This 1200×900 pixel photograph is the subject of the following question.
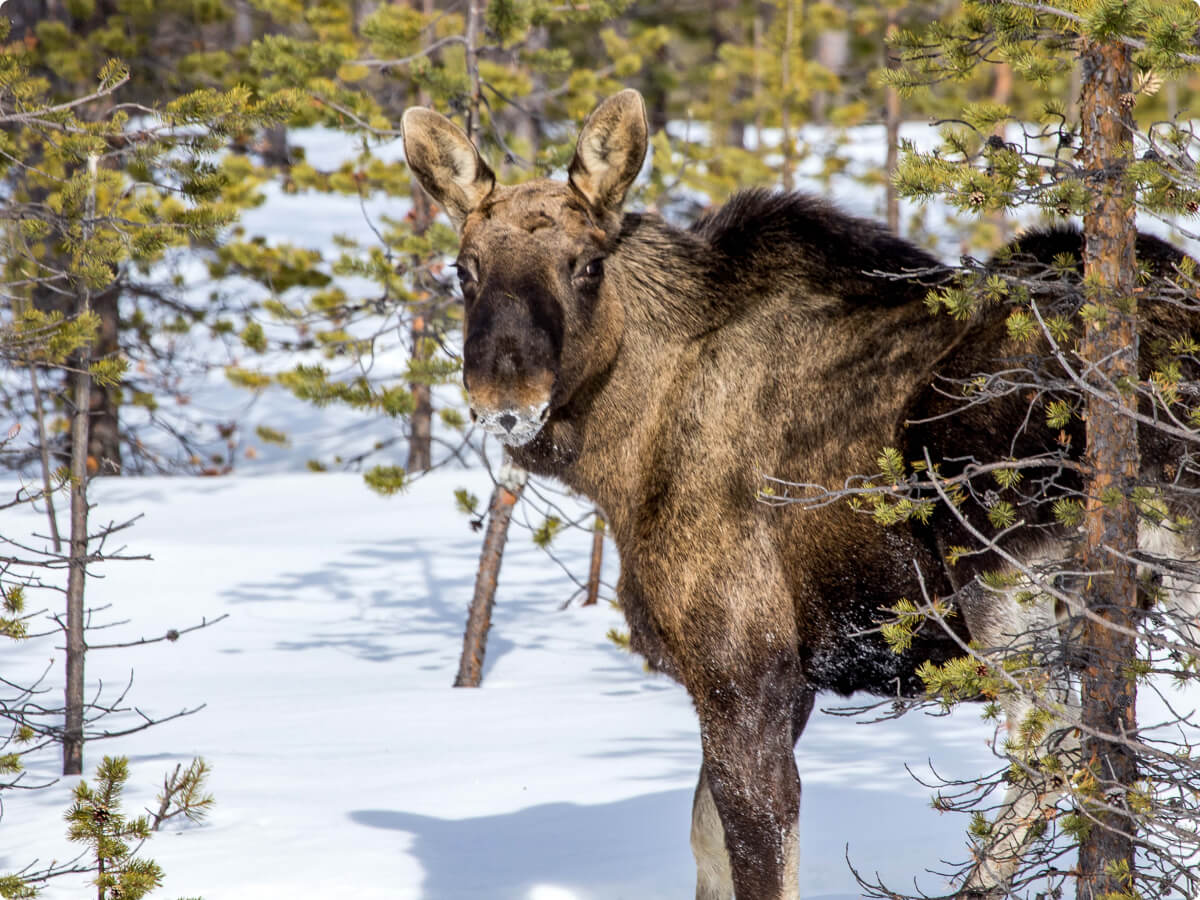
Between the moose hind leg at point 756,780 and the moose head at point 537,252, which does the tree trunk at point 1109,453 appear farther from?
the moose head at point 537,252

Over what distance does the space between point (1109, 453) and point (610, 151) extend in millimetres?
2322

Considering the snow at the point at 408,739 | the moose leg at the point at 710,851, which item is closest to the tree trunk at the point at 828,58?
the snow at the point at 408,739

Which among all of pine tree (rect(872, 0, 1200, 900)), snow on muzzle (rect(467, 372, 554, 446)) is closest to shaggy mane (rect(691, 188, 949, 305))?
pine tree (rect(872, 0, 1200, 900))

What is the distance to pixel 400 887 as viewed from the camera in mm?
5070

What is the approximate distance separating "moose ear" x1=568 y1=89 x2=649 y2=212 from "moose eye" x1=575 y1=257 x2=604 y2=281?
279 millimetres

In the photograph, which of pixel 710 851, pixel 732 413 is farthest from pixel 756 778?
pixel 732 413

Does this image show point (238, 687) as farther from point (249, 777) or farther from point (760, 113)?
point (760, 113)

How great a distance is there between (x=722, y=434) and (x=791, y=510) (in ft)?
1.35

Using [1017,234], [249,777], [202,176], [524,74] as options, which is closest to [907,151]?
[1017,234]

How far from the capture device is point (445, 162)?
496 centimetres

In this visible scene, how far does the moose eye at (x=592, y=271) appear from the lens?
15.5 ft

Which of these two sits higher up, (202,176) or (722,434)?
(202,176)

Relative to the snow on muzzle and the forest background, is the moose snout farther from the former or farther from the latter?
the forest background

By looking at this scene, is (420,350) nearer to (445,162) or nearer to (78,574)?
(78,574)
